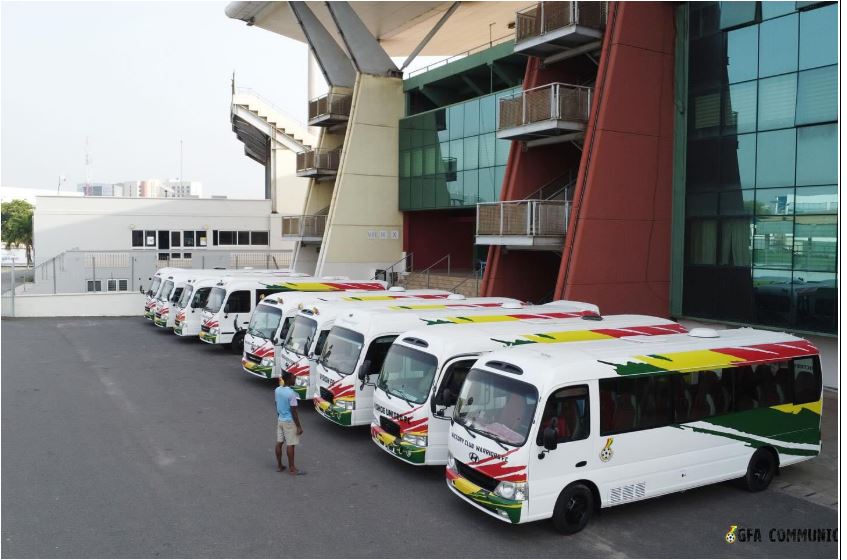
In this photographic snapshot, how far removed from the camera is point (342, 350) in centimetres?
1412

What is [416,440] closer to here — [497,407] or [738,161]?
[497,407]

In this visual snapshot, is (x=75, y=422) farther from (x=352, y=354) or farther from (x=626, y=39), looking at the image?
(x=626, y=39)

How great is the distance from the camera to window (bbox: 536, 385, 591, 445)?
9.14 m

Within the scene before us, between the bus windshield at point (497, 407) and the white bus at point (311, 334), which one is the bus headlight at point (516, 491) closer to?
the bus windshield at point (497, 407)

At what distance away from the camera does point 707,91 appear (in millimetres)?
20609

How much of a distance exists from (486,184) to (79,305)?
65.1ft

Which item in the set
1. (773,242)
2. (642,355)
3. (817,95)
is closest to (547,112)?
(817,95)

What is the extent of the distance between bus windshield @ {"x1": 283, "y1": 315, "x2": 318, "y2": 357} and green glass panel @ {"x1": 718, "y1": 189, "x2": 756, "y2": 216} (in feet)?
40.3

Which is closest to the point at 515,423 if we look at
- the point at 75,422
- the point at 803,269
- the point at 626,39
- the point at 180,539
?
the point at 180,539

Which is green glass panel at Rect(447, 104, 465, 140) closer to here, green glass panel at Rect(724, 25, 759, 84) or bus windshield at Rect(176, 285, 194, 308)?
green glass panel at Rect(724, 25, 759, 84)

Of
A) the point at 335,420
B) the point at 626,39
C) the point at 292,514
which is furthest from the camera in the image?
the point at 626,39

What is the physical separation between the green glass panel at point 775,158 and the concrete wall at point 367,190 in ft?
63.3

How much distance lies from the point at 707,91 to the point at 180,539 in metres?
18.7

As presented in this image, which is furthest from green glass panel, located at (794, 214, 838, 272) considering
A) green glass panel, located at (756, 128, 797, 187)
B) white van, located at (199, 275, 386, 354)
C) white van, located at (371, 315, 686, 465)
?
white van, located at (199, 275, 386, 354)
